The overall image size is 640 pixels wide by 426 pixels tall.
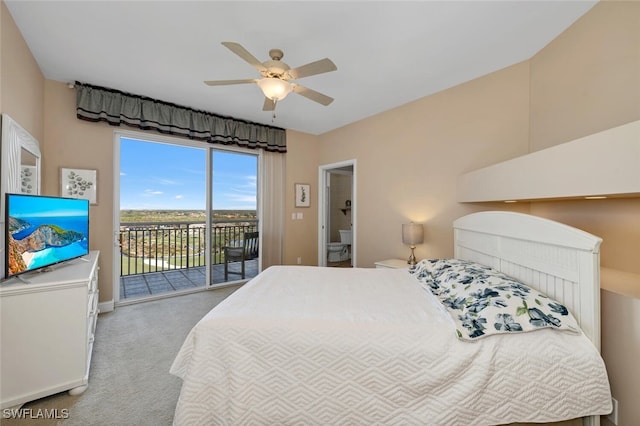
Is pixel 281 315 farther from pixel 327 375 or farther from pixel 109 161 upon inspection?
pixel 109 161

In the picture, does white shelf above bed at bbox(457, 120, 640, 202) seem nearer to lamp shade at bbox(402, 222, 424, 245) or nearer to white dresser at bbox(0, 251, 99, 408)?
lamp shade at bbox(402, 222, 424, 245)

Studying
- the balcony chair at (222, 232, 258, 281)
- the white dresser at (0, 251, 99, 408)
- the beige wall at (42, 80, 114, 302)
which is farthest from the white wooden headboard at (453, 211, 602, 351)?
the beige wall at (42, 80, 114, 302)

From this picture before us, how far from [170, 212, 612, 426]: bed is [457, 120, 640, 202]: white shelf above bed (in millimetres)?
256

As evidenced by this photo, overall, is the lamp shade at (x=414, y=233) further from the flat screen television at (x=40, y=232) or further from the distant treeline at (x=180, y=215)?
the flat screen television at (x=40, y=232)

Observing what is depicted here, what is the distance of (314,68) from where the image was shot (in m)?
1.81

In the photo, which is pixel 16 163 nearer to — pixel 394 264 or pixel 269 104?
pixel 269 104

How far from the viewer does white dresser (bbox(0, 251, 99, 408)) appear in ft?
5.00

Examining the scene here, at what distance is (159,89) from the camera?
9.82 feet

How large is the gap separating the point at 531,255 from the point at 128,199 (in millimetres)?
4492

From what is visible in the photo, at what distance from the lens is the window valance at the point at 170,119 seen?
2.90 m

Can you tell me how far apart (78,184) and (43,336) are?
1955 millimetres

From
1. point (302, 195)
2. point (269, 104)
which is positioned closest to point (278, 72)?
point (269, 104)

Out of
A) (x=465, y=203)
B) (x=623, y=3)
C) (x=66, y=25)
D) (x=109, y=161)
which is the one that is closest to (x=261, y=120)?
(x=109, y=161)

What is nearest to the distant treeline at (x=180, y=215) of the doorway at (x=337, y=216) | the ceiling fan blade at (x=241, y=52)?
the doorway at (x=337, y=216)
